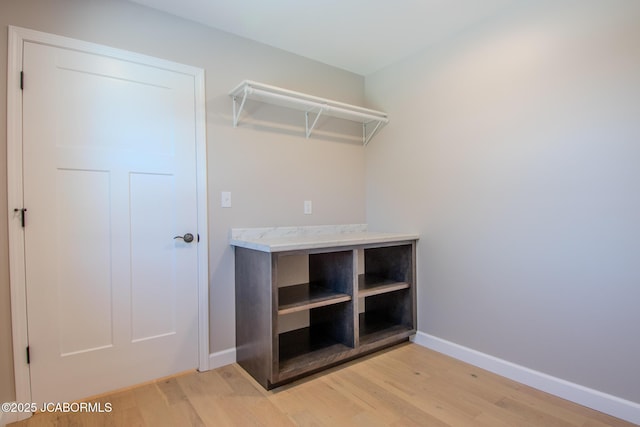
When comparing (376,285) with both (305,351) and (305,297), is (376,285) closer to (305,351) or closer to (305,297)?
(305,297)

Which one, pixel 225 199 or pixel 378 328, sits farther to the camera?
pixel 378 328

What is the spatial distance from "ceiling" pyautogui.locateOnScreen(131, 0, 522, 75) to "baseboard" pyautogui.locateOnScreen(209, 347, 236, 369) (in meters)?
2.25

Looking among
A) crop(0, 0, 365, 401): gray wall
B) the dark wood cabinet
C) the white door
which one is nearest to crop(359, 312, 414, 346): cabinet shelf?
the dark wood cabinet

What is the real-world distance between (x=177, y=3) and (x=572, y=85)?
233cm

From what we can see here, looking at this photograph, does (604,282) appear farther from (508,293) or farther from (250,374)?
(250,374)

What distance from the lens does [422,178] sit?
2605 millimetres

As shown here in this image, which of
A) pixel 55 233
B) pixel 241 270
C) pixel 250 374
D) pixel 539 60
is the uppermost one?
pixel 539 60

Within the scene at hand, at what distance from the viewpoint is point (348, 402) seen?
1.82 m

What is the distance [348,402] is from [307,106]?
2048 millimetres

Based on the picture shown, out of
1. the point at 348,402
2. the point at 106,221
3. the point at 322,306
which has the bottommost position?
the point at 348,402

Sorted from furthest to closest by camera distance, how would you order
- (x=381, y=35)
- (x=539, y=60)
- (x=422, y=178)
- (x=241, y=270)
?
(x=422, y=178) → (x=381, y=35) → (x=241, y=270) → (x=539, y=60)

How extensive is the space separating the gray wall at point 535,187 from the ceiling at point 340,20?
160 mm

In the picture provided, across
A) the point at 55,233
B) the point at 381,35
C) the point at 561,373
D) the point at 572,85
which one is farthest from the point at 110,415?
the point at 572,85

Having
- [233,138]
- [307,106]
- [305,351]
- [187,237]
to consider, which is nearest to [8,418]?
[187,237]
